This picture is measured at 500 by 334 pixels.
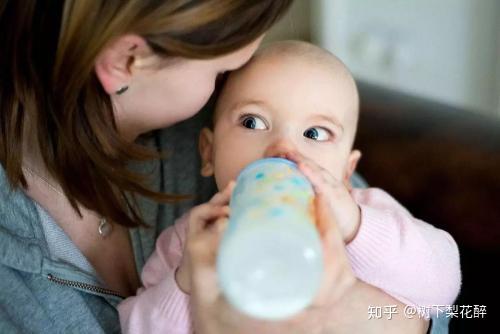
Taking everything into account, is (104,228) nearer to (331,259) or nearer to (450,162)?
(331,259)

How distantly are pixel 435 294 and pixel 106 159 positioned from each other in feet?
1.73

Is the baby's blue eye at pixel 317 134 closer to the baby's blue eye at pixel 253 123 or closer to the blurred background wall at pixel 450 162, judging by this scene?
the baby's blue eye at pixel 253 123

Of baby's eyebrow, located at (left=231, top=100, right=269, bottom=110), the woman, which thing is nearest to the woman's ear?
the woman

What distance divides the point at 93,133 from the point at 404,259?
48 centimetres

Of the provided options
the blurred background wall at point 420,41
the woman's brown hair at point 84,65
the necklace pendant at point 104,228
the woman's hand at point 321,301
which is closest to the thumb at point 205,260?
the woman's hand at point 321,301

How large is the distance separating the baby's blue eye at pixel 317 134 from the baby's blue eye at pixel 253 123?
0.06 metres

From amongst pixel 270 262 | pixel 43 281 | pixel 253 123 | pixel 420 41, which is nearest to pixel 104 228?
pixel 43 281

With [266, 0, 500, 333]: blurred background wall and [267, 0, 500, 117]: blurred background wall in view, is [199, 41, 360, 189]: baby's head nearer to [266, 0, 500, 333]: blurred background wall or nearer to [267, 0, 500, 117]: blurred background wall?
[266, 0, 500, 333]: blurred background wall

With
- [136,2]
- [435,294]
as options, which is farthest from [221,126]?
[435,294]

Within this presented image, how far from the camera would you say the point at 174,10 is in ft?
2.72

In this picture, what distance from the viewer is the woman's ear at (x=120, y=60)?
87cm

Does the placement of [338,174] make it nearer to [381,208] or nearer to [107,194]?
[381,208]

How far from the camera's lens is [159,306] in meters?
0.95

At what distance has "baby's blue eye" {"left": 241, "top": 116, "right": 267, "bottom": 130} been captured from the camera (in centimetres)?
102
